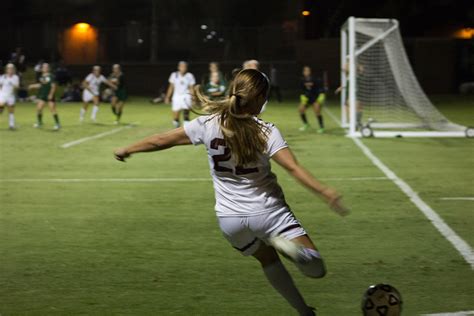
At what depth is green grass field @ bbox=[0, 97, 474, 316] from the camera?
24.0ft

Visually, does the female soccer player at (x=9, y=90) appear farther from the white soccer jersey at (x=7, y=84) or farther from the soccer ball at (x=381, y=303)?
the soccer ball at (x=381, y=303)

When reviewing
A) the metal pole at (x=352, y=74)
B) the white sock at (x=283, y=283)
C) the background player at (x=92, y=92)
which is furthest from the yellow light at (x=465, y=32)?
the white sock at (x=283, y=283)

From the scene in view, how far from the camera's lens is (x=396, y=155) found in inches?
749

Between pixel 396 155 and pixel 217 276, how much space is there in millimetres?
11564

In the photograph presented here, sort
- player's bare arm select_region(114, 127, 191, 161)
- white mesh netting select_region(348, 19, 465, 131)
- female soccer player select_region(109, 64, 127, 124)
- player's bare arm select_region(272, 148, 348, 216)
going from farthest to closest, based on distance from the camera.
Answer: female soccer player select_region(109, 64, 127, 124) < white mesh netting select_region(348, 19, 465, 131) < player's bare arm select_region(114, 127, 191, 161) < player's bare arm select_region(272, 148, 348, 216)

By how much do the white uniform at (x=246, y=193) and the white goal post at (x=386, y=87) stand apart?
18.7m

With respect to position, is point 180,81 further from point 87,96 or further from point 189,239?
point 189,239

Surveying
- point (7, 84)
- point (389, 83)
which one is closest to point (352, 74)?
point (389, 83)

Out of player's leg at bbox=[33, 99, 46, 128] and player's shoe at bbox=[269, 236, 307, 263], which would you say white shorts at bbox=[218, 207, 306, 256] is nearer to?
player's shoe at bbox=[269, 236, 307, 263]

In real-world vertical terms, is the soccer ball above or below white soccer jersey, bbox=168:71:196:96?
above

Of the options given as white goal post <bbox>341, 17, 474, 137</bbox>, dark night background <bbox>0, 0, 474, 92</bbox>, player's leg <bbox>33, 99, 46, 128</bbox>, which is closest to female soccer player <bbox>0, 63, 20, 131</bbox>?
player's leg <bbox>33, 99, 46, 128</bbox>

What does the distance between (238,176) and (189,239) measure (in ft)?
14.8

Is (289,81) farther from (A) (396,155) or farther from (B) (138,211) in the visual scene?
(B) (138,211)

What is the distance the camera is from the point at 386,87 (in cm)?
2675
